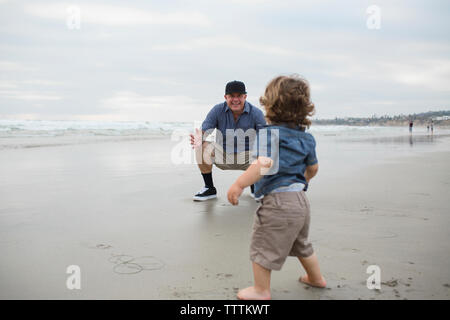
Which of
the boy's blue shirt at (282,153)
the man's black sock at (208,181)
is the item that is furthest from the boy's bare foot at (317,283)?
the man's black sock at (208,181)

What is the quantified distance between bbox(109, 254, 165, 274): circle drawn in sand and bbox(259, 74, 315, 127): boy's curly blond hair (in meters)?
1.18

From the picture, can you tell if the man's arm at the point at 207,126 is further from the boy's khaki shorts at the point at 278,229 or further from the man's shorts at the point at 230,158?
the boy's khaki shorts at the point at 278,229

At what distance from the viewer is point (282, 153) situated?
2123 mm

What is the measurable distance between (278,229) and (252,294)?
360 mm

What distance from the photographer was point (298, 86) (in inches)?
85.0

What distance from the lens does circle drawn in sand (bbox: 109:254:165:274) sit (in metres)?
2.35

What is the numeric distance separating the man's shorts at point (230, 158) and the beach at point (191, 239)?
41cm

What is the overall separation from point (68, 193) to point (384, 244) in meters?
3.56

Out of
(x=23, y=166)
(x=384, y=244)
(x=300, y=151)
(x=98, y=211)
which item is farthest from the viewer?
(x=23, y=166)

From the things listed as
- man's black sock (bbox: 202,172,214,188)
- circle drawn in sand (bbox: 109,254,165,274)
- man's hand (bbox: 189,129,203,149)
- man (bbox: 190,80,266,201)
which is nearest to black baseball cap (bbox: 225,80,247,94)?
man (bbox: 190,80,266,201)

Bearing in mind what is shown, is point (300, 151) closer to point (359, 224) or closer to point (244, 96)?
point (359, 224)

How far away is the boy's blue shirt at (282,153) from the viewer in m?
2.09

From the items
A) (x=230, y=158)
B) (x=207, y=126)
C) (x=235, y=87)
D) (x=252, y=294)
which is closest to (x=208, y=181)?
(x=230, y=158)
